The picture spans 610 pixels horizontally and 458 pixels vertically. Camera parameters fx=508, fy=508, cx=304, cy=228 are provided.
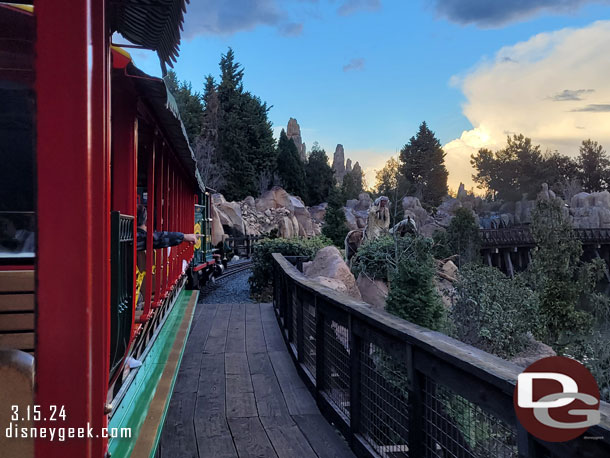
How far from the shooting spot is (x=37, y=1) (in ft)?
4.70

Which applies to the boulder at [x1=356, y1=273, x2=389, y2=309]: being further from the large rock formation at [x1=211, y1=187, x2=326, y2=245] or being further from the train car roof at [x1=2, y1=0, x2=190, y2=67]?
the large rock formation at [x1=211, y1=187, x2=326, y2=245]

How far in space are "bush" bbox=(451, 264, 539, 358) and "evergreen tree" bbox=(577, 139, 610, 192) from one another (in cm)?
5862

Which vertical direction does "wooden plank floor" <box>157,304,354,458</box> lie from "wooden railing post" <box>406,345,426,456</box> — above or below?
below

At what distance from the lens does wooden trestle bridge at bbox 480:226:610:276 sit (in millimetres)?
37469

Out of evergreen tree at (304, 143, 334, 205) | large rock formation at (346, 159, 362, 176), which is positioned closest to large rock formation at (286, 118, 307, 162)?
large rock formation at (346, 159, 362, 176)

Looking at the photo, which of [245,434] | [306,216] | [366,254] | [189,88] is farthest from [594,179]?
[245,434]

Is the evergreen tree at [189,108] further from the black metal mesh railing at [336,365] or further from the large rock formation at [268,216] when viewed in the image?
the black metal mesh railing at [336,365]

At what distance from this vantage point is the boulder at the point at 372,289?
12.5 m

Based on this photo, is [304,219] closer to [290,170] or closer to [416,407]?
[290,170]

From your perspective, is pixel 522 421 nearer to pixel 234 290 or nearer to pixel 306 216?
pixel 234 290

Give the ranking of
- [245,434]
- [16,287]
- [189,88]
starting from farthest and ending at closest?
1. [189,88]
2. [245,434]
3. [16,287]

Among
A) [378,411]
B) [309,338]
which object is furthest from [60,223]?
[309,338]

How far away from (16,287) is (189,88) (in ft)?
144

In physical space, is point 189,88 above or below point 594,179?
above
